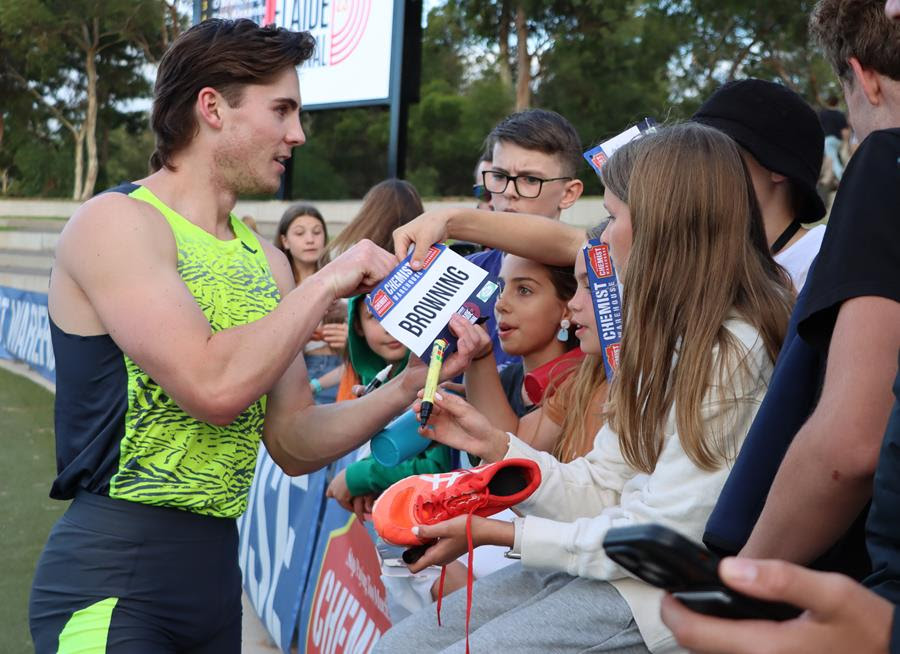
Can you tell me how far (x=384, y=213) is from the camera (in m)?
4.74

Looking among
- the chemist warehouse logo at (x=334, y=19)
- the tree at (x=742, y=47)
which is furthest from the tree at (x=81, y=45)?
the chemist warehouse logo at (x=334, y=19)

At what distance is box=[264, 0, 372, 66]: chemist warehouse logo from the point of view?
33.3 feet

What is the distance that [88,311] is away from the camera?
7.73 ft

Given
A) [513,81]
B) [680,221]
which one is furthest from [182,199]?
[513,81]

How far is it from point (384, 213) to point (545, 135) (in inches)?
40.9

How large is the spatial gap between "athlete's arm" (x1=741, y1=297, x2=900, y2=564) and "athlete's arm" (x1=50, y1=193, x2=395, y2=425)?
1212mm

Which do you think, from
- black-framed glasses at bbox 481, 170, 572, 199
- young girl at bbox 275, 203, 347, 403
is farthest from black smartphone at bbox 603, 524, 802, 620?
young girl at bbox 275, 203, 347, 403

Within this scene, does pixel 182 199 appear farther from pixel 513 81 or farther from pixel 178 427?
pixel 513 81

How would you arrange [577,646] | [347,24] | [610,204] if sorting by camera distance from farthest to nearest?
[347,24], [610,204], [577,646]

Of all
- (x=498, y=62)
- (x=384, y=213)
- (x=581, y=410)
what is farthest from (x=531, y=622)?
(x=498, y=62)

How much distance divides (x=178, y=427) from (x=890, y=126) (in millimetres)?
1658

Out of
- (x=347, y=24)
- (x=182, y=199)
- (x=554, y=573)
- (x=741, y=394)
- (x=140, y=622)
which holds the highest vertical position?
(x=347, y=24)

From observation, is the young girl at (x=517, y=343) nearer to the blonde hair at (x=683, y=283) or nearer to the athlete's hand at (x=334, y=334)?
the blonde hair at (x=683, y=283)

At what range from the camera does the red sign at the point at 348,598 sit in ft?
12.1
